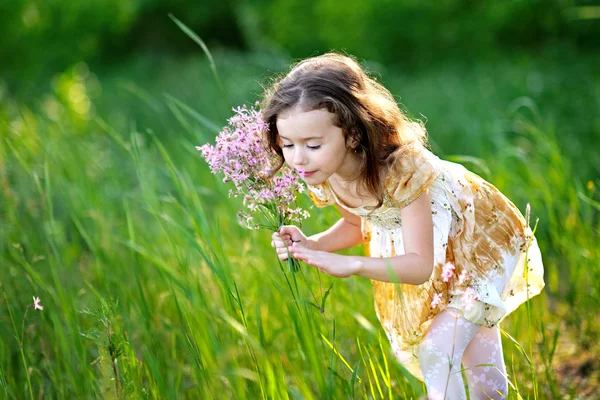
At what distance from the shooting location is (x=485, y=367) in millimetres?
1954

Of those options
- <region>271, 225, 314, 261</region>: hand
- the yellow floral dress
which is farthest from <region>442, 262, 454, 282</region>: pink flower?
<region>271, 225, 314, 261</region>: hand

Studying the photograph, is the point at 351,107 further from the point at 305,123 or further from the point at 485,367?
the point at 485,367

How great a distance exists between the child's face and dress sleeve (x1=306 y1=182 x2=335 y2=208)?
267 mm

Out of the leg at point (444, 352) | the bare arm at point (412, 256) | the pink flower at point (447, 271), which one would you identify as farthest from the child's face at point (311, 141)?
the leg at point (444, 352)

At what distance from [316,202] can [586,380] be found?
1154mm

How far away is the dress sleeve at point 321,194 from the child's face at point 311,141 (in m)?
0.27

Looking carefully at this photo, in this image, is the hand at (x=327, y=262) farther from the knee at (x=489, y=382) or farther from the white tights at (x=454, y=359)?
the knee at (x=489, y=382)

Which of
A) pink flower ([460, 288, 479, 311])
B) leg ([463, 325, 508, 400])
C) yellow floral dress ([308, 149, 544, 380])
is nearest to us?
pink flower ([460, 288, 479, 311])

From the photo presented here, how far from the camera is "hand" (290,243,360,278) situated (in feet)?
5.27

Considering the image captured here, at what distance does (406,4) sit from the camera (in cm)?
819

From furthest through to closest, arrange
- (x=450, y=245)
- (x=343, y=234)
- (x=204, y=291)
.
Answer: (x=204, y=291)
(x=343, y=234)
(x=450, y=245)

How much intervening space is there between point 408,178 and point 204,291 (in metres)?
0.89

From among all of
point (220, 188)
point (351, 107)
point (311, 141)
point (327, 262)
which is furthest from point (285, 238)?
point (220, 188)

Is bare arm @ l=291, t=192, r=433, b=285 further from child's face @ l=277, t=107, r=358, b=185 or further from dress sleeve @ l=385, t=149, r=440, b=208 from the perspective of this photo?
child's face @ l=277, t=107, r=358, b=185
